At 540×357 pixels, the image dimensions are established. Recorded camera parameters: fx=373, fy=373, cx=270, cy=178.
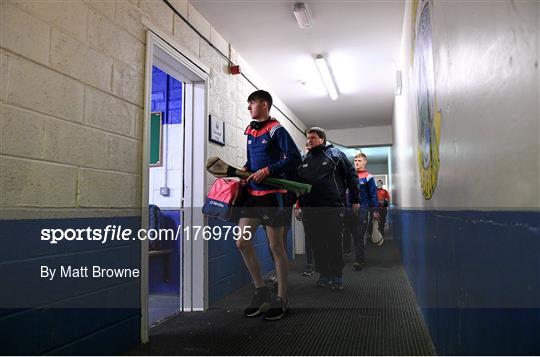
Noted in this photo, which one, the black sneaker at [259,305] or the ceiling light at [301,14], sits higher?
the ceiling light at [301,14]

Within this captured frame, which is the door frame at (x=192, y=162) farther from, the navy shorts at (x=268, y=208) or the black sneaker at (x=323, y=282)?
the black sneaker at (x=323, y=282)

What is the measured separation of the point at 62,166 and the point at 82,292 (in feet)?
1.93

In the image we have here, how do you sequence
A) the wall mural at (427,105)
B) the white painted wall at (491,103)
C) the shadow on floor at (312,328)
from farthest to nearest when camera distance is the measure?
the shadow on floor at (312,328) < the wall mural at (427,105) < the white painted wall at (491,103)

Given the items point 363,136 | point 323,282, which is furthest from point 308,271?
point 363,136

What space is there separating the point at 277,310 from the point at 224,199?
2.68 ft

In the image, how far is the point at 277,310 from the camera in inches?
97.7

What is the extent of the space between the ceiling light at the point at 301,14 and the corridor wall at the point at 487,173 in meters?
1.55

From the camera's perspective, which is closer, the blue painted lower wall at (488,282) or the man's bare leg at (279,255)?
the blue painted lower wall at (488,282)

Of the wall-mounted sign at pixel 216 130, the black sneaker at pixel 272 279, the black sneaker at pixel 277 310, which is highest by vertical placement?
the wall-mounted sign at pixel 216 130

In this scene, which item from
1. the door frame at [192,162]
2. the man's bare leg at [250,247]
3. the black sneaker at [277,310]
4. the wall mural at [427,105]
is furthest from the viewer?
the door frame at [192,162]

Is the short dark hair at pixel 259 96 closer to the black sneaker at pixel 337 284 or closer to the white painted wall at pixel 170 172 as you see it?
the white painted wall at pixel 170 172

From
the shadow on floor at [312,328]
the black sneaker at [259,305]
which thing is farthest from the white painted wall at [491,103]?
the black sneaker at [259,305]

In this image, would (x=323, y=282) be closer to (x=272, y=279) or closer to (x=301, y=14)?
(x=272, y=279)

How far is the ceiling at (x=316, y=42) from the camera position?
119 inches
